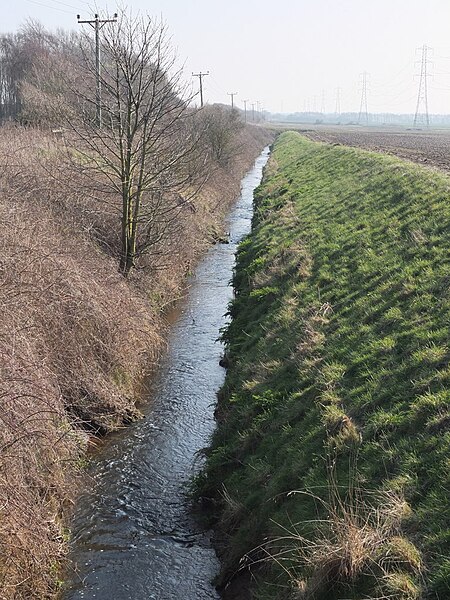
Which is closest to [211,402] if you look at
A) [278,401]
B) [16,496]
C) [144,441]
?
[144,441]

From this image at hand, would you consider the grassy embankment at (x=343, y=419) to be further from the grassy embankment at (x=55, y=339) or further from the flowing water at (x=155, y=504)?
the grassy embankment at (x=55, y=339)

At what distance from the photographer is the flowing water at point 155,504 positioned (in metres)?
7.36

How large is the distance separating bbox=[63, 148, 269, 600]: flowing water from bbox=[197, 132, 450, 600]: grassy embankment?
496mm

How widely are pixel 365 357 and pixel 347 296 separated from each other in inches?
123

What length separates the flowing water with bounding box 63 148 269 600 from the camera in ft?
A: 24.2

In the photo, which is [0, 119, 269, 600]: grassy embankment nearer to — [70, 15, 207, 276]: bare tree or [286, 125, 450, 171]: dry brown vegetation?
[70, 15, 207, 276]: bare tree

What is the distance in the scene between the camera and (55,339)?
1085 centimetres

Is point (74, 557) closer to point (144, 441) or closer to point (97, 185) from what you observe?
point (144, 441)

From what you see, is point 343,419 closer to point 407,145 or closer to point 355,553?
point 355,553

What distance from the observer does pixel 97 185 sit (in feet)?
60.1

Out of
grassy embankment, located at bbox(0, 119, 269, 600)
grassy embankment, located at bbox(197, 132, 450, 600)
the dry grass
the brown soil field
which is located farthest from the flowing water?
the brown soil field

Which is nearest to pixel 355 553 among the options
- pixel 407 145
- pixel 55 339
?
pixel 55 339

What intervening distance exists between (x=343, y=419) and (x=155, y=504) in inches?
123

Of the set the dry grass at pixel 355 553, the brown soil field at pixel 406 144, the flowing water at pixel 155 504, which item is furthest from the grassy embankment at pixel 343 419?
the brown soil field at pixel 406 144
